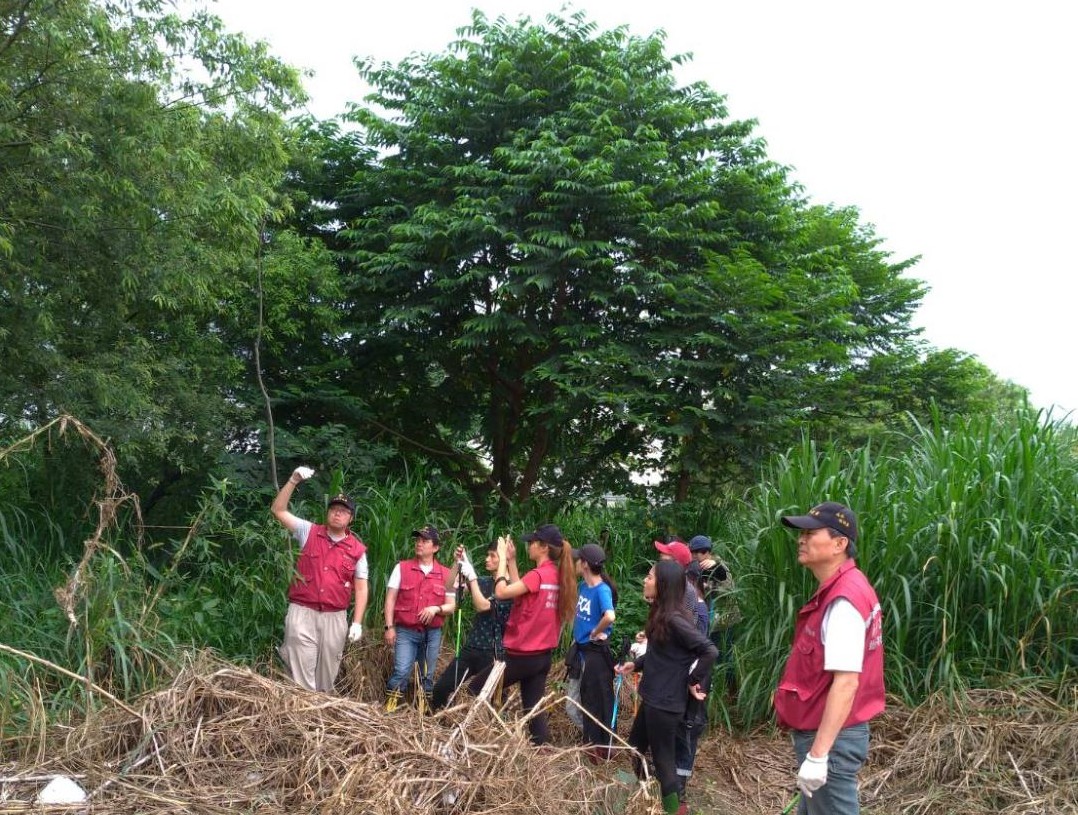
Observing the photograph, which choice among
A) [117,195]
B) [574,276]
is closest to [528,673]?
[117,195]

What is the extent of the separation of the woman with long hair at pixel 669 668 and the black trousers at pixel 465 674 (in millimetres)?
1450

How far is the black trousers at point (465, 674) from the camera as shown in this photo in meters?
6.36

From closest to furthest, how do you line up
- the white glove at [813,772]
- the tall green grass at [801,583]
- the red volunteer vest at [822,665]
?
the white glove at [813,772] < the red volunteer vest at [822,665] < the tall green grass at [801,583]

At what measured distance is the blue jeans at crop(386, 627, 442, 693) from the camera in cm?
691

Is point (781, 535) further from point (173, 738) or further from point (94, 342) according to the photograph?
point (94, 342)

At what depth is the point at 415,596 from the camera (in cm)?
690

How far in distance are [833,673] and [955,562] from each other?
3.59 meters

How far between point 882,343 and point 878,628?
930cm

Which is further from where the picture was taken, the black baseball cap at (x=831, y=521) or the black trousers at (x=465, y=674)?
the black trousers at (x=465, y=674)

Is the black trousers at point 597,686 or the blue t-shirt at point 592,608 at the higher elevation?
the blue t-shirt at point 592,608

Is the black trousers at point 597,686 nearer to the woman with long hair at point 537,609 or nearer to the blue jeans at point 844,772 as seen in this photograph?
the woman with long hair at point 537,609

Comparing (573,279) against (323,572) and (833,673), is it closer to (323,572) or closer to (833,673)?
(323,572)

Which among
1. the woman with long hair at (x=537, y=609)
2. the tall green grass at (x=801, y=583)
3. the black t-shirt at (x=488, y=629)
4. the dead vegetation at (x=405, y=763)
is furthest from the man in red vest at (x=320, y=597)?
the woman with long hair at (x=537, y=609)

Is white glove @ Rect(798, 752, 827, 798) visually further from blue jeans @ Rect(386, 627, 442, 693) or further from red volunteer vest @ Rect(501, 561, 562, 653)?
blue jeans @ Rect(386, 627, 442, 693)
